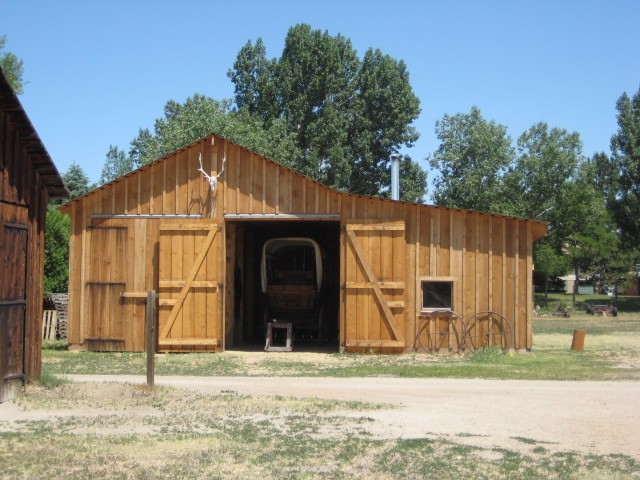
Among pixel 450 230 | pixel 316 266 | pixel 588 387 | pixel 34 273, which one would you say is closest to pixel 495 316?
pixel 450 230

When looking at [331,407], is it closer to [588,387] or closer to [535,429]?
[535,429]

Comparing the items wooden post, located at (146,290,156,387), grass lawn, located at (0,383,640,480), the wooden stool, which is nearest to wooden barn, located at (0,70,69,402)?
grass lawn, located at (0,383,640,480)

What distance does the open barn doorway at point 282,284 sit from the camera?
25672 mm

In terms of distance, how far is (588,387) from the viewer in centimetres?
1606

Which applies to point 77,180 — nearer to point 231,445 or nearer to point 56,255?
point 56,255

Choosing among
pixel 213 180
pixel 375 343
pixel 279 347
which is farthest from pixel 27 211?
pixel 279 347

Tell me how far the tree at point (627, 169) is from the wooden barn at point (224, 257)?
114 ft

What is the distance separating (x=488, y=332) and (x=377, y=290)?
2.86 m

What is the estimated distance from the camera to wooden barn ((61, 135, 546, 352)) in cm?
2288

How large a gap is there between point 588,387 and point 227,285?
11.5 meters

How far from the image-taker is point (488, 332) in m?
23.0

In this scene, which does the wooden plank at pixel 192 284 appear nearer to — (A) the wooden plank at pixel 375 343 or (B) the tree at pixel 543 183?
(A) the wooden plank at pixel 375 343

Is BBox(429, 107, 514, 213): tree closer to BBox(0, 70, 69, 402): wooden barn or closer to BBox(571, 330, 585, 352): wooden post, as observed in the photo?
BBox(571, 330, 585, 352): wooden post

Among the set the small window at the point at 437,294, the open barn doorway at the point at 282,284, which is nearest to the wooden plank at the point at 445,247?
the small window at the point at 437,294
